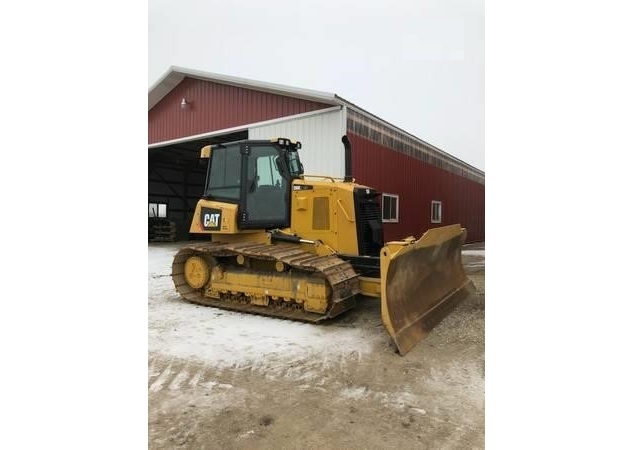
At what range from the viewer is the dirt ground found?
2064 millimetres

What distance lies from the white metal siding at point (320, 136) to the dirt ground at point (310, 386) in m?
3.74

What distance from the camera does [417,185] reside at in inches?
259

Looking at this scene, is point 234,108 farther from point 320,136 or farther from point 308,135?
point 320,136

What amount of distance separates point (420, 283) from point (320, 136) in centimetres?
400

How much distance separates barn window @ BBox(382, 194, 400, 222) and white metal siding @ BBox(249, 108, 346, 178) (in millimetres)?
1149

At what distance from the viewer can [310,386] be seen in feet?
8.67

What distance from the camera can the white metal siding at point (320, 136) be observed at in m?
7.12

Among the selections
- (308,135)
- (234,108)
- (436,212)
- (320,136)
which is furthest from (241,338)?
(234,108)

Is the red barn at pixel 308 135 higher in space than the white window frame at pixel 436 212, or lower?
higher

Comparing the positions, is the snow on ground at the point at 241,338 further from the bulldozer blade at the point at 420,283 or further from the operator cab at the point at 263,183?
the operator cab at the point at 263,183

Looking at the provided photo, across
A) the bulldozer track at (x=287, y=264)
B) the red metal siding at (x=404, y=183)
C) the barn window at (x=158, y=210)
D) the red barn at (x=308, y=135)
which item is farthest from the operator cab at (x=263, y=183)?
the red metal siding at (x=404, y=183)
